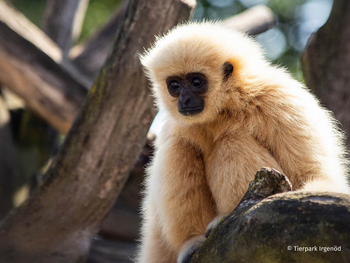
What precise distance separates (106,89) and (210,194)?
192cm

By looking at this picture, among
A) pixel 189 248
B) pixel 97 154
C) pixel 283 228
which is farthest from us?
pixel 97 154

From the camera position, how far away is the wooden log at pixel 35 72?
23.2 feet

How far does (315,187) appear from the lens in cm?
361

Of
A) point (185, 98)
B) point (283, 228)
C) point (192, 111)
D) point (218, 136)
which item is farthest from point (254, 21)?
point (283, 228)

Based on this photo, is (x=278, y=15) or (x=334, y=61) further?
(x=278, y=15)

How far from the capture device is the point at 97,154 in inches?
211

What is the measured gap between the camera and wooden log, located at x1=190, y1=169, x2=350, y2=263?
2547mm

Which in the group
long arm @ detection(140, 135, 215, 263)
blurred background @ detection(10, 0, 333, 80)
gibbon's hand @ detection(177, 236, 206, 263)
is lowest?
gibbon's hand @ detection(177, 236, 206, 263)

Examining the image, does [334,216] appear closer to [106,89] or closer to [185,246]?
[185,246]

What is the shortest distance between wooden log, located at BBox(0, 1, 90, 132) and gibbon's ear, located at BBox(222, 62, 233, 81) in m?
3.37

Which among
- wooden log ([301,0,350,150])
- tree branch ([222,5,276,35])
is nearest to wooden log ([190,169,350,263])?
wooden log ([301,0,350,150])

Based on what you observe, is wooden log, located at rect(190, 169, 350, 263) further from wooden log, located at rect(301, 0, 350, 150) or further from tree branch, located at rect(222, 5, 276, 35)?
tree branch, located at rect(222, 5, 276, 35)

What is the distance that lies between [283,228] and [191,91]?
2.26 metres

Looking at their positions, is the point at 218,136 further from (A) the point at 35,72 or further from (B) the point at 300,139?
(A) the point at 35,72
